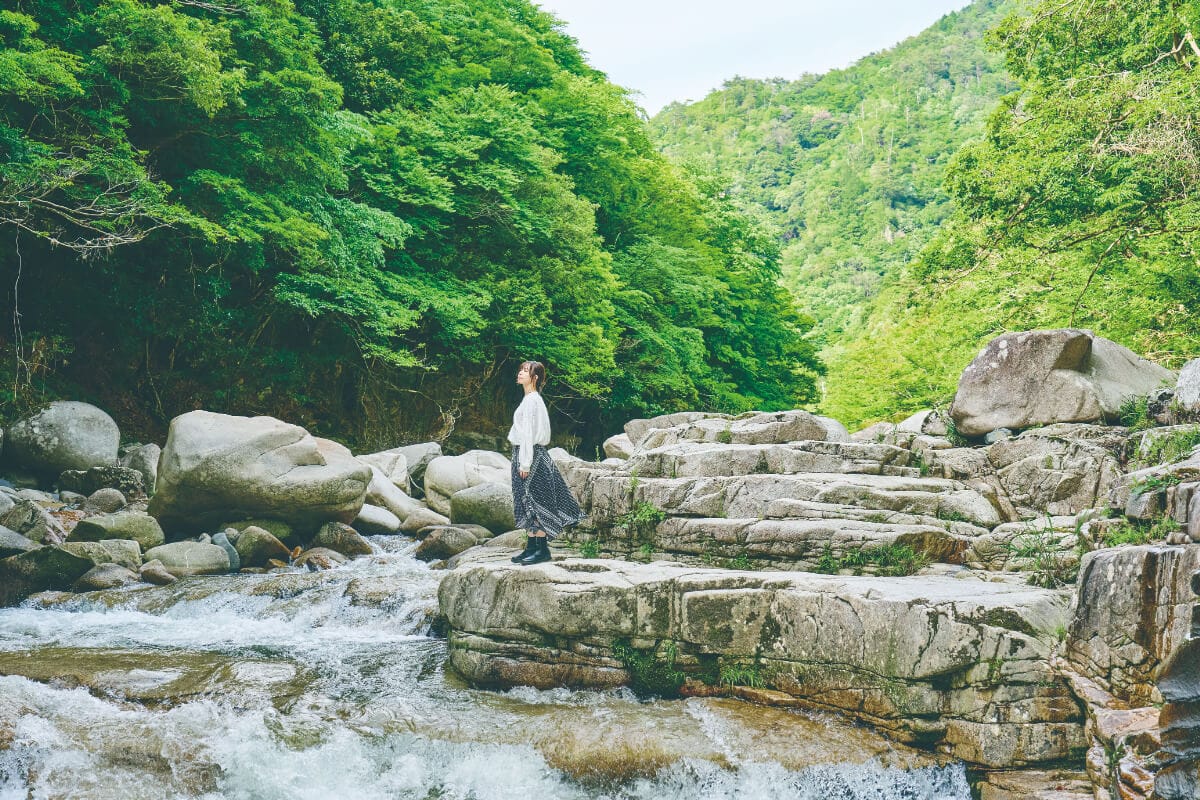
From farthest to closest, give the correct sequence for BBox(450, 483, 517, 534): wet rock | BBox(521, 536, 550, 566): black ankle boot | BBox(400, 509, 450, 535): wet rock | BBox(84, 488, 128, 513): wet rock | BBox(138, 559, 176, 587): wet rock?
BBox(400, 509, 450, 535): wet rock
BBox(450, 483, 517, 534): wet rock
BBox(84, 488, 128, 513): wet rock
BBox(138, 559, 176, 587): wet rock
BBox(521, 536, 550, 566): black ankle boot

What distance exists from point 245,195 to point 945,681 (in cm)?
1253

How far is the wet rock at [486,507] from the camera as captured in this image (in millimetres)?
13227

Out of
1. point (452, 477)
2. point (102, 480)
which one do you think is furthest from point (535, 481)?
point (102, 480)

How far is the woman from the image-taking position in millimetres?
7852

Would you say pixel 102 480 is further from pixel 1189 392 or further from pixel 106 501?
pixel 1189 392

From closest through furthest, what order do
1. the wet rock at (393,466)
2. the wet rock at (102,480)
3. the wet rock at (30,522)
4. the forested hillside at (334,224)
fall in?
1. the wet rock at (30,522)
2. the forested hillside at (334,224)
3. the wet rock at (102,480)
4. the wet rock at (393,466)

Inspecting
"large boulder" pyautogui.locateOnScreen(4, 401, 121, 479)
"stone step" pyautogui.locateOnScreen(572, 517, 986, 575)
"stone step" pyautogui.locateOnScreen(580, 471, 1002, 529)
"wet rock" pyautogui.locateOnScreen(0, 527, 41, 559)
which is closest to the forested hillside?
"large boulder" pyautogui.locateOnScreen(4, 401, 121, 479)

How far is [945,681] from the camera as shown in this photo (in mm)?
5457

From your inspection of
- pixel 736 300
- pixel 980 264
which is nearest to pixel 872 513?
pixel 980 264

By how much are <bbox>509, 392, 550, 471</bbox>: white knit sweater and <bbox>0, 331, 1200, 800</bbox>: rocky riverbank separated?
40.7 inches

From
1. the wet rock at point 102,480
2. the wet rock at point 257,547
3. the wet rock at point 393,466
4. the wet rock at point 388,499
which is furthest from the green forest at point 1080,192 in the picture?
the wet rock at point 102,480

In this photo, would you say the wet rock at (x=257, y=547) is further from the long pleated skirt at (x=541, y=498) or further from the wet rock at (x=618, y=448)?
the wet rock at (x=618, y=448)

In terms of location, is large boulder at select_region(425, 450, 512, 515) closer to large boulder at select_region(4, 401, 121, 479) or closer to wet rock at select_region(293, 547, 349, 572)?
wet rock at select_region(293, 547, 349, 572)

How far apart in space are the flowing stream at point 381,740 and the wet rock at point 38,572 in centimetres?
249
